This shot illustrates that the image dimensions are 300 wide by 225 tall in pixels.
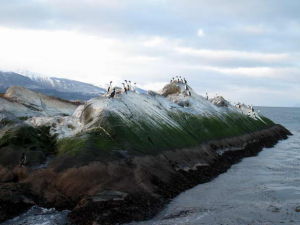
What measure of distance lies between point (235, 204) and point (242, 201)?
1320 mm

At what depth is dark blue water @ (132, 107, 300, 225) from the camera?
30188 millimetres

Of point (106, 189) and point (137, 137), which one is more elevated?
point (137, 137)

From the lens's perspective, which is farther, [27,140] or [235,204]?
[27,140]

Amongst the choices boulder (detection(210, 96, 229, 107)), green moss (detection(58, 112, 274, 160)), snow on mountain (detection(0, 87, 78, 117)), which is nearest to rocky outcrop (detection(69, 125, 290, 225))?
green moss (detection(58, 112, 274, 160))

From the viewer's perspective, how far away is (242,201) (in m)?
35.7

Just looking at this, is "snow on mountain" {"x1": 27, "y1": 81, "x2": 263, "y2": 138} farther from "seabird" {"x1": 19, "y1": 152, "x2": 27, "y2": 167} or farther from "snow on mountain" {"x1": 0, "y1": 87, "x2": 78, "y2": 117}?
"seabird" {"x1": 19, "y1": 152, "x2": 27, "y2": 167}

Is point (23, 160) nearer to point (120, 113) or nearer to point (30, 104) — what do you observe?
point (120, 113)

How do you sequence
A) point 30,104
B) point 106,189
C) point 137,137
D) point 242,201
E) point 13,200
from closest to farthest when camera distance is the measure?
point 13,200 → point 106,189 → point 242,201 → point 137,137 → point 30,104

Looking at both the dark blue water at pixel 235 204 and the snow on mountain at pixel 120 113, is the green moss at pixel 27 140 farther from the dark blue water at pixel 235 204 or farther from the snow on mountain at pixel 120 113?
the dark blue water at pixel 235 204

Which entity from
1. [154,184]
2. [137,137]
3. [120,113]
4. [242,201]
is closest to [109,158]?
[154,184]

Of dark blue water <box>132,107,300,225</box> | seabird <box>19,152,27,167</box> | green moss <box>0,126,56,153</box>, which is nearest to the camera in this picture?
dark blue water <box>132,107,300,225</box>

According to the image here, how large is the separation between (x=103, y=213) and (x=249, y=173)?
25.6 m

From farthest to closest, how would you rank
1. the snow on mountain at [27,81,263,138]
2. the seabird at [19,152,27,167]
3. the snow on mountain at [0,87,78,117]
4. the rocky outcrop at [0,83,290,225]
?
the snow on mountain at [0,87,78,117] → the snow on mountain at [27,81,263,138] → the seabird at [19,152,27,167] → the rocky outcrop at [0,83,290,225]

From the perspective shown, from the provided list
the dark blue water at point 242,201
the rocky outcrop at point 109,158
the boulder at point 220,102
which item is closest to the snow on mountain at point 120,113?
the rocky outcrop at point 109,158
